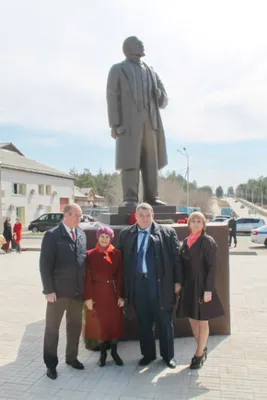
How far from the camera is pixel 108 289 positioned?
4.04m

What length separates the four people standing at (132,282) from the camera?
3.90 metres

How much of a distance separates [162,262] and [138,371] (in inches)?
44.1

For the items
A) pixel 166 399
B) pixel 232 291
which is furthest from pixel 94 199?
pixel 166 399

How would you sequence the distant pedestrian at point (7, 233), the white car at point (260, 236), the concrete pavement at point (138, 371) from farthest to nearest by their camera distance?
A: the white car at point (260, 236) → the distant pedestrian at point (7, 233) → the concrete pavement at point (138, 371)

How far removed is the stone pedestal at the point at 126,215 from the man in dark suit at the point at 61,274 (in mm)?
1298

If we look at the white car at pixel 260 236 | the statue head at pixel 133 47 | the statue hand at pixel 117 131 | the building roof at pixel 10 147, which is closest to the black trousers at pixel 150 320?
the statue hand at pixel 117 131

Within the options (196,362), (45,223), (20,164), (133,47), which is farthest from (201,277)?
(20,164)

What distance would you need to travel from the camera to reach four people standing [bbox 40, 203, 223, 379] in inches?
153

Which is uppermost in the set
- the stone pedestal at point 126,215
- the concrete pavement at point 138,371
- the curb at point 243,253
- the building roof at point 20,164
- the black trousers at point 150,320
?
the building roof at point 20,164

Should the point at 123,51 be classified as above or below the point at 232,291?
above

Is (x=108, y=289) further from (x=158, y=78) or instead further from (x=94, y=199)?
(x=94, y=199)

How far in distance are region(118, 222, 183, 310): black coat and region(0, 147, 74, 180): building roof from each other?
93.7ft

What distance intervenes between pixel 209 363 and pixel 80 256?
5.80 feet

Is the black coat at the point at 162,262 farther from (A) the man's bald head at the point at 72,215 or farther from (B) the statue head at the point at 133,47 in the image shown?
(B) the statue head at the point at 133,47
